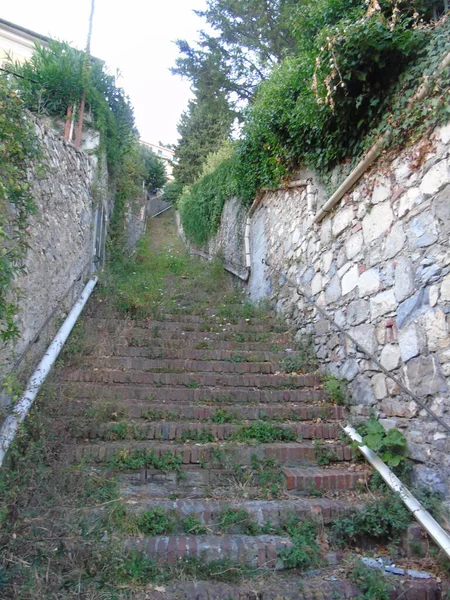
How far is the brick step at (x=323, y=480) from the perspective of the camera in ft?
9.14

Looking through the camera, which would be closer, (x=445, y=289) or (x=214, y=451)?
(x=445, y=289)

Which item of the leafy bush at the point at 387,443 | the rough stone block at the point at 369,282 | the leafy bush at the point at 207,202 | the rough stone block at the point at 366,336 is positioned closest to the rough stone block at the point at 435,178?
the rough stone block at the point at 369,282

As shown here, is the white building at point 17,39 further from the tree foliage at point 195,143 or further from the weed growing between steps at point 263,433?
the weed growing between steps at point 263,433

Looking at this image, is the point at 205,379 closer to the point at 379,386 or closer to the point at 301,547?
the point at 379,386

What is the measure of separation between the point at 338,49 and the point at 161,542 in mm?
3881

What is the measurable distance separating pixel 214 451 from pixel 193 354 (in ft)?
5.58

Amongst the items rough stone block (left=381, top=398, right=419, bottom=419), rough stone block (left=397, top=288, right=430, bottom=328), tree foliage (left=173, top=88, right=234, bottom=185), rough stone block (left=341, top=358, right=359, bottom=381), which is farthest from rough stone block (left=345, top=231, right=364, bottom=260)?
tree foliage (left=173, top=88, right=234, bottom=185)

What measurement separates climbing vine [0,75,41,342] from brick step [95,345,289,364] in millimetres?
1649

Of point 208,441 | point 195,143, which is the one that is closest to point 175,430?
point 208,441

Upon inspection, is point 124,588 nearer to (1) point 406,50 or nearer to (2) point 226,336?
(2) point 226,336

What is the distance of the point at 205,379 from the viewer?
410cm

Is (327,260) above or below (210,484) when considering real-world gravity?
above

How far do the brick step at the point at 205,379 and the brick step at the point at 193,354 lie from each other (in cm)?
37

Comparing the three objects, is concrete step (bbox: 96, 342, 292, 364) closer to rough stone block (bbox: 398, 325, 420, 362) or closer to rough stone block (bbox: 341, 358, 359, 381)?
rough stone block (bbox: 341, 358, 359, 381)
